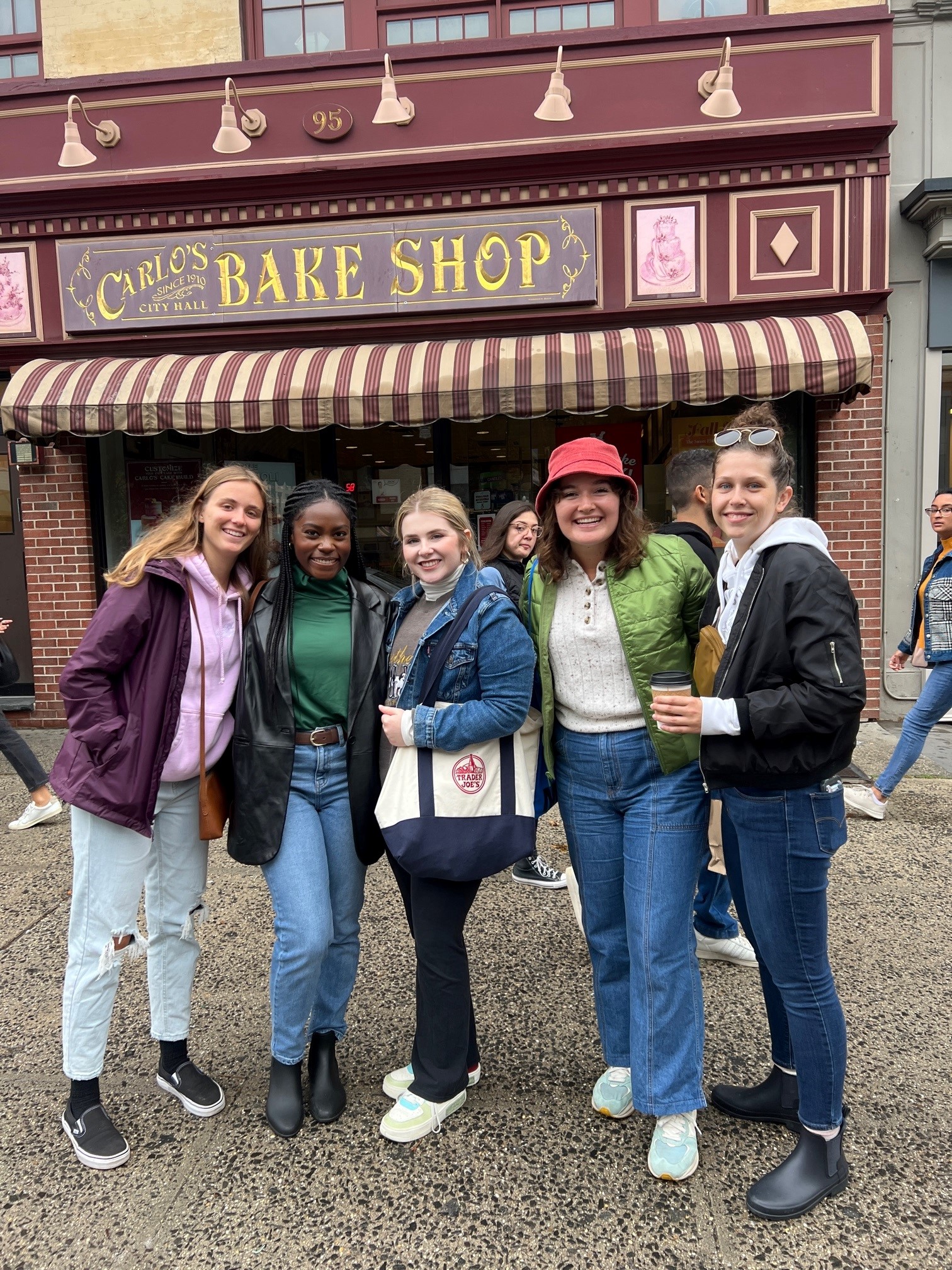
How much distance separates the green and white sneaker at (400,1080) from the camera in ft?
8.52

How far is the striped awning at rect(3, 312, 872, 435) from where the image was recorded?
20.4 ft

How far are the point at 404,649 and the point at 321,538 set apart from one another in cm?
41

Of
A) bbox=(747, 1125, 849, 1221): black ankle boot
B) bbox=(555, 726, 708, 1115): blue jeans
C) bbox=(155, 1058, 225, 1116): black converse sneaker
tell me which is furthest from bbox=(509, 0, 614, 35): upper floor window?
bbox=(747, 1125, 849, 1221): black ankle boot

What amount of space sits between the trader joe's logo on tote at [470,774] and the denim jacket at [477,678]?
0.16ft

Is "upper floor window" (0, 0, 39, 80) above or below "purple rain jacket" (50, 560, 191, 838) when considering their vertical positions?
above

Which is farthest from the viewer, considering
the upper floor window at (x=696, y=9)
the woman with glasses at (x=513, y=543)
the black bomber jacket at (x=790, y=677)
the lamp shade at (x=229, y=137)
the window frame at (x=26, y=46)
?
the window frame at (x=26, y=46)

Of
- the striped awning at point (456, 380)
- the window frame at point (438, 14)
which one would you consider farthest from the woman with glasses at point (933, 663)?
the window frame at point (438, 14)

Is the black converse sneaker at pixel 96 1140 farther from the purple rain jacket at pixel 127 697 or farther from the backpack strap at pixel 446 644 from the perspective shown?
the backpack strap at pixel 446 644

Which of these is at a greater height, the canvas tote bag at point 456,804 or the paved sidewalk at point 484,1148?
the canvas tote bag at point 456,804

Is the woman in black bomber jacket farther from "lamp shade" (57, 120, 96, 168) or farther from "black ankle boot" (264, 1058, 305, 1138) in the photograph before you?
"lamp shade" (57, 120, 96, 168)

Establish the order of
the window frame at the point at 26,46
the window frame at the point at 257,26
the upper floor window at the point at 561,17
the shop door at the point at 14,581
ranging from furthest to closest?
the shop door at the point at 14,581 < the window frame at the point at 26,46 < the window frame at the point at 257,26 < the upper floor window at the point at 561,17

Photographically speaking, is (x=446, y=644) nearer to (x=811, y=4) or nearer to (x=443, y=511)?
(x=443, y=511)

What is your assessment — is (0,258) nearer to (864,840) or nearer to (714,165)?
(714,165)

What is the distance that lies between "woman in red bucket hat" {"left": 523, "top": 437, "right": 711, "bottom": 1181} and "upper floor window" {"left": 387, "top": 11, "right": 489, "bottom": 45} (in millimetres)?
6817
